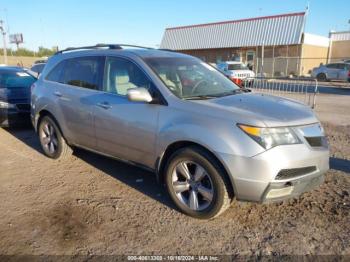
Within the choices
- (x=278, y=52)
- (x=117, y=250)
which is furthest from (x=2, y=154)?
(x=278, y=52)

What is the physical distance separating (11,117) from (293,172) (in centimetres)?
672

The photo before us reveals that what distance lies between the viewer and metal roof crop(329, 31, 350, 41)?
122 feet

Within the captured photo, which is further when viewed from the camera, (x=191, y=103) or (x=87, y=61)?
(x=87, y=61)

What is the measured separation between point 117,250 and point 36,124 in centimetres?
362

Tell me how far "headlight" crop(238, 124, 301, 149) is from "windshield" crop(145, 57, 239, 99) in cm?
91

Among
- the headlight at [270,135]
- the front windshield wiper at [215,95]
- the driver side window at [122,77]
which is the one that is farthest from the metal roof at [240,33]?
the headlight at [270,135]

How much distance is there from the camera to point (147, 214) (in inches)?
146

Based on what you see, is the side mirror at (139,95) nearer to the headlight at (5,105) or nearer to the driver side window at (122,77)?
the driver side window at (122,77)

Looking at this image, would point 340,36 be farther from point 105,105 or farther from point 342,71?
point 105,105

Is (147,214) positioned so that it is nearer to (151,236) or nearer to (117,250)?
(151,236)

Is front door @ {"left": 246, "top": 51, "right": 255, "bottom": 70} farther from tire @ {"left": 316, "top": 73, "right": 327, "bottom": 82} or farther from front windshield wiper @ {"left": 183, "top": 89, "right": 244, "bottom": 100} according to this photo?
front windshield wiper @ {"left": 183, "top": 89, "right": 244, "bottom": 100}

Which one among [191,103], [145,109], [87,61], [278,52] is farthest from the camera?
[278,52]

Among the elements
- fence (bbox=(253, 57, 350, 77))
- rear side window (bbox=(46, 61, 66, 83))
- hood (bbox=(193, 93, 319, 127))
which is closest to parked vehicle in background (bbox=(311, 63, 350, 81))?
fence (bbox=(253, 57, 350, 77))

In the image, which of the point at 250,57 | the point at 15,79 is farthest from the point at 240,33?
the point at 15,79
